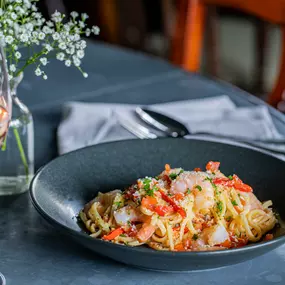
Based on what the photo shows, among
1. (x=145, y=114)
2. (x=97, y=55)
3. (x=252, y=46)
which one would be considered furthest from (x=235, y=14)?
(x=145, y=114)

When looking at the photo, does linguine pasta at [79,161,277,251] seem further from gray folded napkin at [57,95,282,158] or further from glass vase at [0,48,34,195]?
gray folded napkin at [57,95,282,158]

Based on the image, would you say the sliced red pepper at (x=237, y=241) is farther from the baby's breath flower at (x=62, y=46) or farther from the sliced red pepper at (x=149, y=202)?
the baby's breath flower at (x=62, y=46)

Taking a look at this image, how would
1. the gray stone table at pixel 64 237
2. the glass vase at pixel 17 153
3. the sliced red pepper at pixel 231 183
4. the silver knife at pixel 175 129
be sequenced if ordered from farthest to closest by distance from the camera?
the silver knife at pixel 175 129 → the glass vase at pixel 17 153 → the sliced red pepper at pixel 231 183 → the gray stone table at pixel 64 237

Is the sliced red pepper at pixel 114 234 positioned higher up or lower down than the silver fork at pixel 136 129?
higher up

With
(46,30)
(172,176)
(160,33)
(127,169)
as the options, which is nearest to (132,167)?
(127,169)

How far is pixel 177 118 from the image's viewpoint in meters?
1.51

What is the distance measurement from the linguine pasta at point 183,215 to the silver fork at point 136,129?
1.32ft

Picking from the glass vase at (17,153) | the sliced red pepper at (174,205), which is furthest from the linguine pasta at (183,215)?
the glass vase at (17,153)

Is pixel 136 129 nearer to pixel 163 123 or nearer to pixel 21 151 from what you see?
pixel 163 123

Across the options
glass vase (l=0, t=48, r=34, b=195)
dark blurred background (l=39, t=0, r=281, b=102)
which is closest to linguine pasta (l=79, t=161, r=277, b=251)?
glass vase (l=0, t=48, r=34, b=195)

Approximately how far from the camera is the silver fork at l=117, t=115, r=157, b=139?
4.57 ft

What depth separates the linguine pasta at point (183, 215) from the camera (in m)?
0.90

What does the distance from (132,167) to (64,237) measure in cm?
24

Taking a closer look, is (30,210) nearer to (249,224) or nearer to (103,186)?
(103,186)
